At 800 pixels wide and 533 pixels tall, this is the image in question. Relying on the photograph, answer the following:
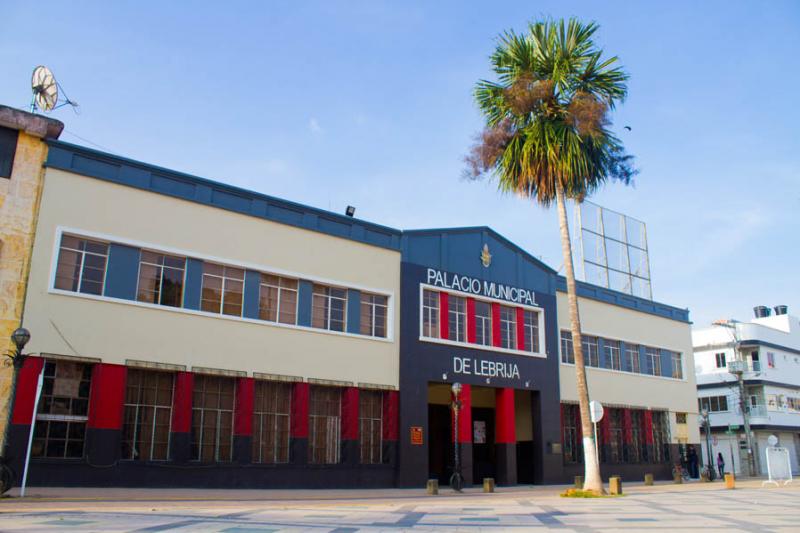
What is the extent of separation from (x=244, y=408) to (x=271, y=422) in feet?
4.24

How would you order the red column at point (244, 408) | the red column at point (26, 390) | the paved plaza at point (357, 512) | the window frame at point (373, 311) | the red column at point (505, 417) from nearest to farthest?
the paved plaza at point (357, 512)
the red column at point (26, 390)
the red column at point (244, 408)
the window frame at point (373, 311)
the red column at point (505, 417)

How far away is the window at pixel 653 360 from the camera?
134 feet

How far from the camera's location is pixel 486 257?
3188 centimetres

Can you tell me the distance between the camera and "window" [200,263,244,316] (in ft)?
75.7

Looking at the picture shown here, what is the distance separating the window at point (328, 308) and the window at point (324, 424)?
2.35 m

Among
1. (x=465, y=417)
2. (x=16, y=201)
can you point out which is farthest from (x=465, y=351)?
(x=16, y=201)

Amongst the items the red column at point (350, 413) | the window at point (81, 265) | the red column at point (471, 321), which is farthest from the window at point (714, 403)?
the window at point (81, 265)

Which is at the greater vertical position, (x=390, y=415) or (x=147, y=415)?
(x=390, y=415)

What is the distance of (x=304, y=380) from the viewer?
24.6 metres

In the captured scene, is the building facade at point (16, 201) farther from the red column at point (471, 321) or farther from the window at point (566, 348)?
the window at point (566, 348)

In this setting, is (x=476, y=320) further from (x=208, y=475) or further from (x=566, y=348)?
(x=208, y=475)

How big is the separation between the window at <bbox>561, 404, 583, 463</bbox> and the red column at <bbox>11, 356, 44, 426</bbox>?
932 inches

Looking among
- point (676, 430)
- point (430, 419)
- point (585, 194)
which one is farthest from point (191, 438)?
point (676, 430)

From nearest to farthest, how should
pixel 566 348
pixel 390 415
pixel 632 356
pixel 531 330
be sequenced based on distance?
1. pixel 390 415
2. pixel 531 330
3. pixel 566 348
4. pixel 632 356
